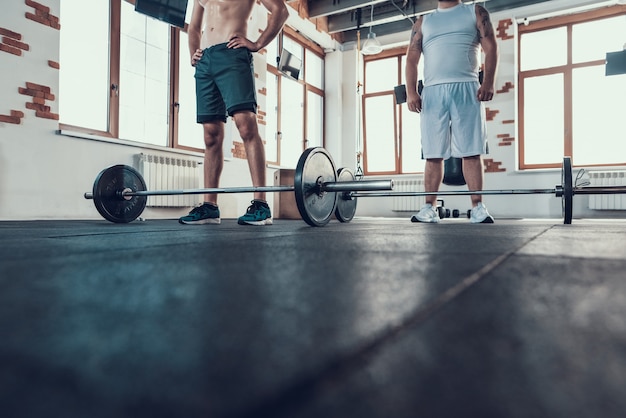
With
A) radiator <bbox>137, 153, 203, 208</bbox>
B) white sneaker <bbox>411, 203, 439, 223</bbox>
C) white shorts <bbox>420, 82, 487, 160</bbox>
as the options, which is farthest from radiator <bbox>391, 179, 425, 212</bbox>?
white shorts <bbox>420, 82, 487, 160</bbox>

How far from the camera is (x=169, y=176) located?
3.72 m

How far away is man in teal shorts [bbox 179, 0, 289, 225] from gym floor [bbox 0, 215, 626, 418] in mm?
1510

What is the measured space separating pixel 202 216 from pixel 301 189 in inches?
26.8

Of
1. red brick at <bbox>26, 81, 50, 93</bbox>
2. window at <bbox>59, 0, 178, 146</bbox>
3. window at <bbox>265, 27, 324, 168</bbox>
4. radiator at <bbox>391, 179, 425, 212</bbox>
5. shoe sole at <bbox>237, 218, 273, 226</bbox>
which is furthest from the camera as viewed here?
radiator at <bbox>391, 179, 425, 212</bbox>

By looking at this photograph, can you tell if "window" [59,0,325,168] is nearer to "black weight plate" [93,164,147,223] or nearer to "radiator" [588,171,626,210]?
"black weight plate" [93,164,147,223]

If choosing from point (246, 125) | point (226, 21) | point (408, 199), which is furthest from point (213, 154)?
point (408, 199)

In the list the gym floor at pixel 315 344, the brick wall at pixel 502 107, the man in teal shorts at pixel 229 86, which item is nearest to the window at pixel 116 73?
the man in teal shorts at pixel 229 86

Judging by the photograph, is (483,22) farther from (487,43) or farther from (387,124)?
(387,124)

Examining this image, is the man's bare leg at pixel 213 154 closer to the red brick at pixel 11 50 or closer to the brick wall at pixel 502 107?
the red brick at pixel 11 50

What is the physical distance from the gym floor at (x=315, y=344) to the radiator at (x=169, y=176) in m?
3.17

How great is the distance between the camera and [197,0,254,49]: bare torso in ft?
6.76

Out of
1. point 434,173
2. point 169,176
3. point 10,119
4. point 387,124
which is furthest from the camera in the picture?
point 387,124

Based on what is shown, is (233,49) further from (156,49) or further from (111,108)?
(156,49)

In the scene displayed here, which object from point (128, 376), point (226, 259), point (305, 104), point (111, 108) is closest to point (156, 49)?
point (111, 108)
